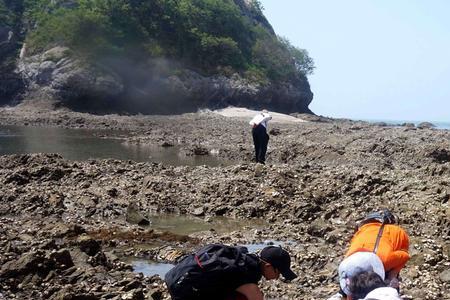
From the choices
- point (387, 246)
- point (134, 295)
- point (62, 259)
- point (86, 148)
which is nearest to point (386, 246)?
point (387, 246)

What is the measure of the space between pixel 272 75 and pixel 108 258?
74.3 m

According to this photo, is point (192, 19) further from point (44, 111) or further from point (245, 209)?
point (245, 209)

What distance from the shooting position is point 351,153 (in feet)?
86.3

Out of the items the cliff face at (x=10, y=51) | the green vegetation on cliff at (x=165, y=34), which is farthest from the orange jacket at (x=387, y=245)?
the cliff face at (x=10, y=51)

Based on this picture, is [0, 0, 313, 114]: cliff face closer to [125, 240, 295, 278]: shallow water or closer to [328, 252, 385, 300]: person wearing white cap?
[125, 240, 295, 278]: shallow water

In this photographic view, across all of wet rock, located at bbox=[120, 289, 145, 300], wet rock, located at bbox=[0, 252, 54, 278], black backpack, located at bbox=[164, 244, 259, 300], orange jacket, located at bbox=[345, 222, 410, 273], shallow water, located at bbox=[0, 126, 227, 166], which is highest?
→ orange jacket, located at bbox=[345, 222, 410, 273]

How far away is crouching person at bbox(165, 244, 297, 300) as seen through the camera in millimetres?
5059

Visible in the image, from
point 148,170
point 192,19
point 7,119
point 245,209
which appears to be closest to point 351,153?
point 148,170

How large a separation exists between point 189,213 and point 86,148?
16891mm

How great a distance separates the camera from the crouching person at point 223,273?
5.06 meters

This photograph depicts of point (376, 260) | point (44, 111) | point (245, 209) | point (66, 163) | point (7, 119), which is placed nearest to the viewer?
point (376, 260)

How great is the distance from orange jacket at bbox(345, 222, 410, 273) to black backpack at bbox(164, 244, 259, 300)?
1184 mm

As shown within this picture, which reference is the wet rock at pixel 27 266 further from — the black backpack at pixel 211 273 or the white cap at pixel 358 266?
the white cap at pixel 358 266

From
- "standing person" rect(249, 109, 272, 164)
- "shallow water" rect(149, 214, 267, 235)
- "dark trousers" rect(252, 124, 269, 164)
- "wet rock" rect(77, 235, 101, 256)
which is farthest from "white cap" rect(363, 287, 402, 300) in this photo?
"dark trousers" rect(252, 124, 269, 164)
